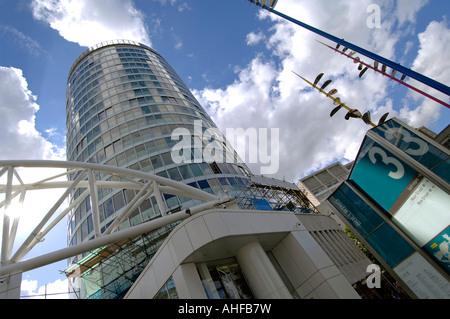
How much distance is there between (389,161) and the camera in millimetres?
10883

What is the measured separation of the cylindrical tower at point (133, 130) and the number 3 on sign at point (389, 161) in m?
14.5

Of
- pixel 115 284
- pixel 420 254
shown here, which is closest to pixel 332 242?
pixel 420 254

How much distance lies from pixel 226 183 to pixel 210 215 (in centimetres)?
1416

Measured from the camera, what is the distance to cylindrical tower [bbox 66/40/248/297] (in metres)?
23.8

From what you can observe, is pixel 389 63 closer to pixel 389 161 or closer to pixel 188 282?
pixel 389 161

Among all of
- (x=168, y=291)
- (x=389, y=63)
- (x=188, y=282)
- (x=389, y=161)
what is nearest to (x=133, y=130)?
(x=168, y=291)

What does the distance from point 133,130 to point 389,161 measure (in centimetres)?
2707

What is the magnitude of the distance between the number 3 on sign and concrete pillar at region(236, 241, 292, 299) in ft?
23.1

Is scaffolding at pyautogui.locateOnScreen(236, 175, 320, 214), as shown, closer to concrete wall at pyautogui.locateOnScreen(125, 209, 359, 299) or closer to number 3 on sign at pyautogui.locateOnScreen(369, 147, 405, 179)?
concrete wall at pyautogui.locateOnScreen(125, 209, 359, 299)

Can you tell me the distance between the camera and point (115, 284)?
17688 millimetres

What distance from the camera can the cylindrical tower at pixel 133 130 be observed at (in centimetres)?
2383
